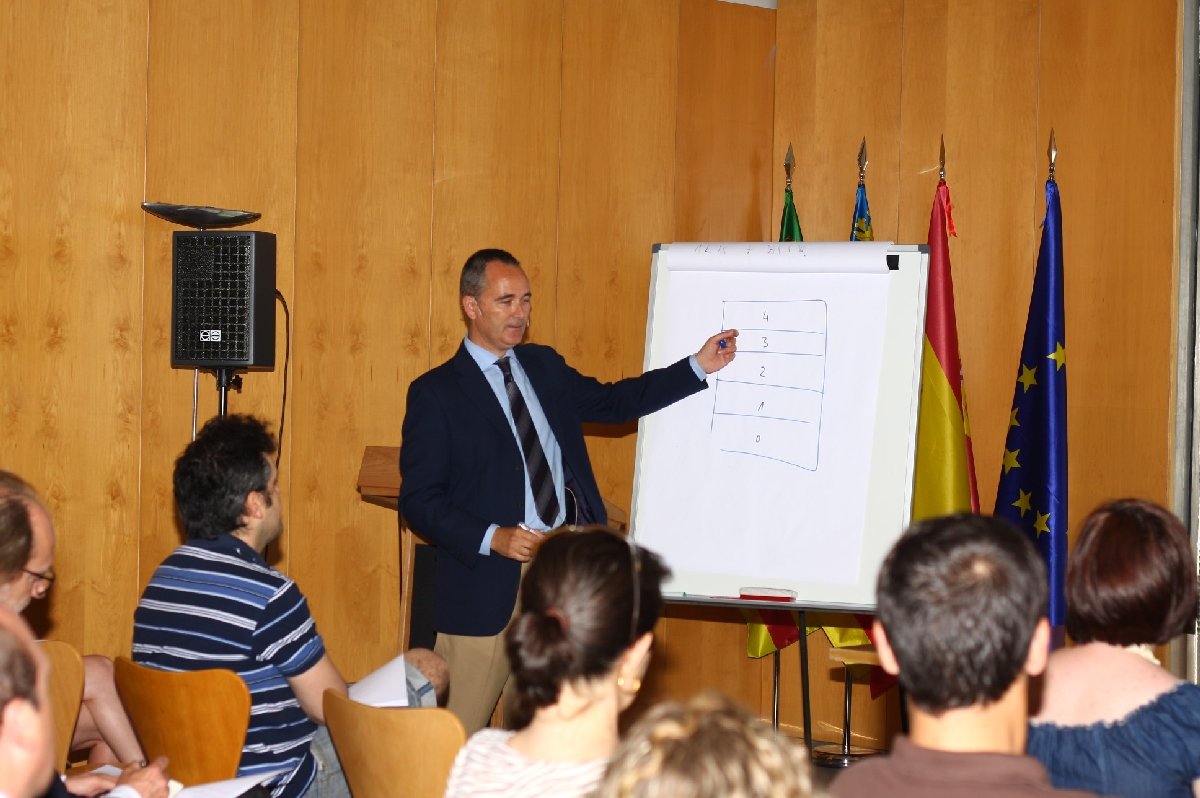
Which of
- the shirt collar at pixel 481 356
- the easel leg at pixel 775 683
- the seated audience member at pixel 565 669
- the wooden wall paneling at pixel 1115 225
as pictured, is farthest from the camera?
the easel leg at pixel 775 683

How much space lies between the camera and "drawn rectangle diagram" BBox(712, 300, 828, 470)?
3906 mm

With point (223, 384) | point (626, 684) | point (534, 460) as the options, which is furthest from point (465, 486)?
point (626, 684)

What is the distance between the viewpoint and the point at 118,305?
428 cm

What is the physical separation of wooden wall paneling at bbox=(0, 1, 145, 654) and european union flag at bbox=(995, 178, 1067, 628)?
310 cm

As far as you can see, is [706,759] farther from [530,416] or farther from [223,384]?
[223,384]

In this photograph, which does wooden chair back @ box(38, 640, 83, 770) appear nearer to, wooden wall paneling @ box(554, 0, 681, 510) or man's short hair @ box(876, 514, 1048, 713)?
man's short hair @ box(876, 514, 1048, 713)

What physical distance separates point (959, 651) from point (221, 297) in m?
3.12

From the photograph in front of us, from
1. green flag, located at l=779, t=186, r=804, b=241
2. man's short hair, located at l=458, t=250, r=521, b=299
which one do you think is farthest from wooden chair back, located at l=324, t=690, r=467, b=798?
green flag, located at l=779, t=186, r=804, b=241

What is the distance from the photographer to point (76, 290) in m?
4.21

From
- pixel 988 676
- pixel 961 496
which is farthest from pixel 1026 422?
pixel 988 676

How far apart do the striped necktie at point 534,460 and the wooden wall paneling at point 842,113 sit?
5.36 ft

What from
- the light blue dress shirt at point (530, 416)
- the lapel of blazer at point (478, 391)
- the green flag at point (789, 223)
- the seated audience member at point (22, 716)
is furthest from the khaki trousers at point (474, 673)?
the seated audience member at point (22, 716)

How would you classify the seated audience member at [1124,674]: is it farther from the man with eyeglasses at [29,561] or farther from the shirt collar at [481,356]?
the shirt collar at [481,356]

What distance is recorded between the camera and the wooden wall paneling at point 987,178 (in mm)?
4746
